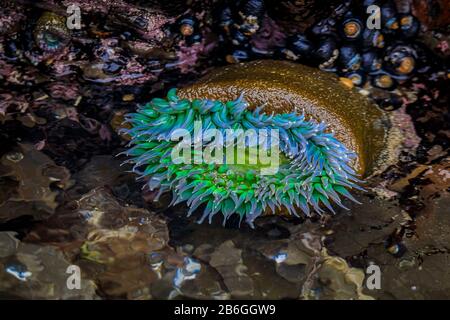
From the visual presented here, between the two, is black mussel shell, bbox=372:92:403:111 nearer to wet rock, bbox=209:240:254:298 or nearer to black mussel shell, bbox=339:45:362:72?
black mussel shell, bbox=339:45:362:72

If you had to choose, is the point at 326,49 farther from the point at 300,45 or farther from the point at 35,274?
the point at 35,274

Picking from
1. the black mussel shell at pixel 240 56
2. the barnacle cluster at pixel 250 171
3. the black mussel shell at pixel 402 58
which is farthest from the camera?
the black mussel shell at pixel 240 56

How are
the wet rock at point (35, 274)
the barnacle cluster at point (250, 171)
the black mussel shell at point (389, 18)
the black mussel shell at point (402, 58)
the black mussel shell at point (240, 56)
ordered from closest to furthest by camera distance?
the wet rock at point (35, 274)
the barnacle cluster at point (250, 171)
the black mussel shell at point (389, 18)
the black mussel shell at point (402, 58)
the black mussel shell at point (240, 56)

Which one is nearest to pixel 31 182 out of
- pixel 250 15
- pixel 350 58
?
pixel 250 15

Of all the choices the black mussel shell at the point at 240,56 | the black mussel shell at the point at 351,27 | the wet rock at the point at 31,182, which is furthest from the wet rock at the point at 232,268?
the black mussel shell at the point at 351,27

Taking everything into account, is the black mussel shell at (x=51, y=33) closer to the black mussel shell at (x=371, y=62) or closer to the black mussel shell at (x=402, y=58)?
the black mussel shell at (x=371, y=62)

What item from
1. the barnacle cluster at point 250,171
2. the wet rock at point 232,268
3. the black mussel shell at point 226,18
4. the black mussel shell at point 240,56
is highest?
the black mussel shell at point 226,18

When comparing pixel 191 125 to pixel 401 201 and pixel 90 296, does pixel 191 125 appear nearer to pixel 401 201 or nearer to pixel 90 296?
pixel 90 296
